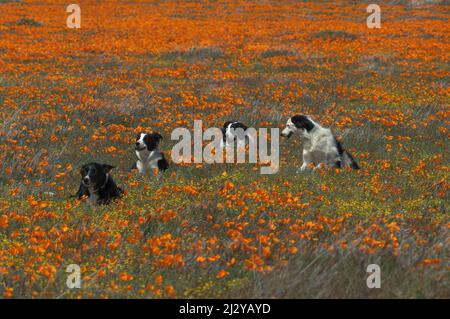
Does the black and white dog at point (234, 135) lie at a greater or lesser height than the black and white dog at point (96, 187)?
greater

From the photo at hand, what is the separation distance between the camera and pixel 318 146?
34.8 ft

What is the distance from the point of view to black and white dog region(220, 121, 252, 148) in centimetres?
1187

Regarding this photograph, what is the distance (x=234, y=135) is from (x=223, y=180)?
2890 millimetres

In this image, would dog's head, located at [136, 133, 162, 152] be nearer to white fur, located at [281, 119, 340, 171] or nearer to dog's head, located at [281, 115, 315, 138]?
dog's head, located at [281, 115, 315, 138]

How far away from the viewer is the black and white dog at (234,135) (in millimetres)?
11866

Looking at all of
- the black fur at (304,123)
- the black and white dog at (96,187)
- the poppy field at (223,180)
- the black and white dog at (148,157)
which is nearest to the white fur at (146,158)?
the black and white dog at (148,157)

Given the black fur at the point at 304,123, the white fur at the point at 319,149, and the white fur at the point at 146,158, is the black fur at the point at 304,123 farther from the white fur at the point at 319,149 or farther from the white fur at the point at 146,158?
the white fur at the point at 146,158

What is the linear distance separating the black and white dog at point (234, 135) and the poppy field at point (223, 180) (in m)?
0.88

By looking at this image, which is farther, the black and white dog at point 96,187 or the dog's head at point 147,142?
the dog's head at point 147,142

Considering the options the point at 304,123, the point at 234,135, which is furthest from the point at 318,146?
the point at 234,135

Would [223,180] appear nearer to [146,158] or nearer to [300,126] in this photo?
[146,158]

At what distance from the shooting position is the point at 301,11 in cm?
5084

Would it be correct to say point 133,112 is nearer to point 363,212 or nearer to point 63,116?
point 63,116

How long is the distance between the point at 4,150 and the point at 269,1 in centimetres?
5336
